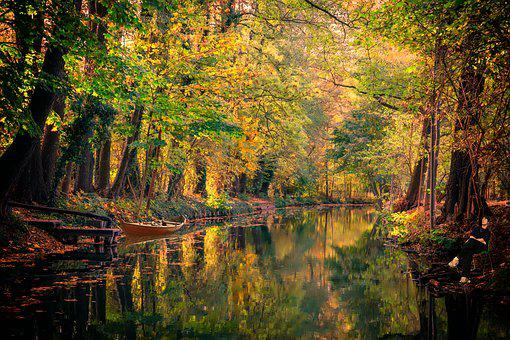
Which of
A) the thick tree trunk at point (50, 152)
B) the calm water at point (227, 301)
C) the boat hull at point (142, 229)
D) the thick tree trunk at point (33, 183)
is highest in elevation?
the thick tree trunk at point (50, 152)

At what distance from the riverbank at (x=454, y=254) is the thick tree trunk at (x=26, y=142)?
33.0ft

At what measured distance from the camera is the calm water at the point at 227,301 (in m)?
6.64

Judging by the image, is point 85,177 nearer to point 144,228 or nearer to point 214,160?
point 144,228

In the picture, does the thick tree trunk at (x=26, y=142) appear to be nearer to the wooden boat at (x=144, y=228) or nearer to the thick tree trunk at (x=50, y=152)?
the thick tree trunk at (x=50, y=152)

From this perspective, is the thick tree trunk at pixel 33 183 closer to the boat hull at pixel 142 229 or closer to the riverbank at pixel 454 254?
the boat hull at pixel 142 229

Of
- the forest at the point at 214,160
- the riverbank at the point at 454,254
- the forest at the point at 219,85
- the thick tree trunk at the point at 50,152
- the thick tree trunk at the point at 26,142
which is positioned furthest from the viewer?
the thick tree trunk at the point at 50,152

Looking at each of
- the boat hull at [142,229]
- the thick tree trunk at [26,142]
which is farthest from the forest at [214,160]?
the boat hull at [142,229]

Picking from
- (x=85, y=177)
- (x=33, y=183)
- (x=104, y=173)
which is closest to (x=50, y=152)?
(x=33, y=183)

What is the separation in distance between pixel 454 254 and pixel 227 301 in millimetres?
6763

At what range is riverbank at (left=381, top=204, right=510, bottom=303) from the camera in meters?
8.57

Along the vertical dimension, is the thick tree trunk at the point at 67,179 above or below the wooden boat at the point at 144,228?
above

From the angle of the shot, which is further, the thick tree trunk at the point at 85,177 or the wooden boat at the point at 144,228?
the thick tree trunk at the point at 85,177

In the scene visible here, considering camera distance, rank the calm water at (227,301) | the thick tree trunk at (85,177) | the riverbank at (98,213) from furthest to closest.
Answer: the thick tree trunk at (85,177), the riverbank at (98,213), the calm water at (227,301)

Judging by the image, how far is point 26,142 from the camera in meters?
11.6
